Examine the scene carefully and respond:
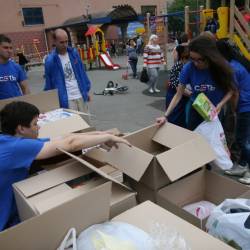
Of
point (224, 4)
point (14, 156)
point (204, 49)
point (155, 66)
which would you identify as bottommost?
point (155, 66)


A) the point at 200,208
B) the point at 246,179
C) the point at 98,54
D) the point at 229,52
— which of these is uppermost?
the point at 229,52

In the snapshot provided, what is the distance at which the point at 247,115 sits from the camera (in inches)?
119

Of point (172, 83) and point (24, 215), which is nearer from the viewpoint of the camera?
point (24, 215)

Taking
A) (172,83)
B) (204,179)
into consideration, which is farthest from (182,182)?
(172,83)

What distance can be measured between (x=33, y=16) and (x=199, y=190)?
27.5 meters

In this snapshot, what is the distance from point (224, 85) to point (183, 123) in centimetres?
91

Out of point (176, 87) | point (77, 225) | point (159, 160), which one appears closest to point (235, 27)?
point (176, 87)

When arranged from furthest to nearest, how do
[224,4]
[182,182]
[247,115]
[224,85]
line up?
[224,4] → [247,115] → [224,85] → [182,182]

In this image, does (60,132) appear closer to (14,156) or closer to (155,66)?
(14,156)

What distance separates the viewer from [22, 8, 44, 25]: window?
2609 centimetres

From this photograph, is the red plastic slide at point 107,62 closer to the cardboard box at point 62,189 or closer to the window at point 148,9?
the cardboard box at point 62,189

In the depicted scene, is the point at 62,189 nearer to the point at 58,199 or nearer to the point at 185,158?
the point at 58,199

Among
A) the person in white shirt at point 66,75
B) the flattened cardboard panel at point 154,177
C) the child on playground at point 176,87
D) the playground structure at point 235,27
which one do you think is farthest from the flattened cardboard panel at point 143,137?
the playground structure at point 235,27

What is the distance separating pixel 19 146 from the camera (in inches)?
60.9
